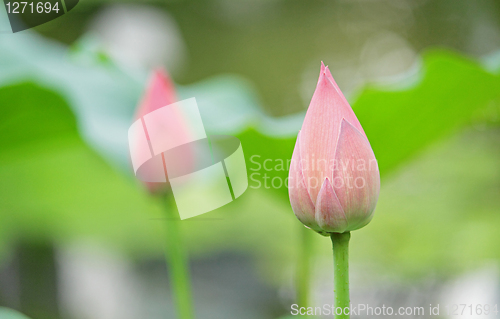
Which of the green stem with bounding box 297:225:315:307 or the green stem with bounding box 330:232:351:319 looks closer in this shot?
the green stem with bounding box 330:232:351:319

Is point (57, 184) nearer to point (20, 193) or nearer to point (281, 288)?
point (20, 193)

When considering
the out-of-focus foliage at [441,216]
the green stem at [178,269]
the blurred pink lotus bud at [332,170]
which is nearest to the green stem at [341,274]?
the blurred pink lotus bud at [332,170]

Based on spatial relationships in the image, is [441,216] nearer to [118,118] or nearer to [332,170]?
[118,118]

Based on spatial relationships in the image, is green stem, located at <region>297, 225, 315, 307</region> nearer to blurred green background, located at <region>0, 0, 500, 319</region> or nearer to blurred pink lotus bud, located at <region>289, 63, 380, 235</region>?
blurred green background, located at <region>0, 0, 500, 319</region>
